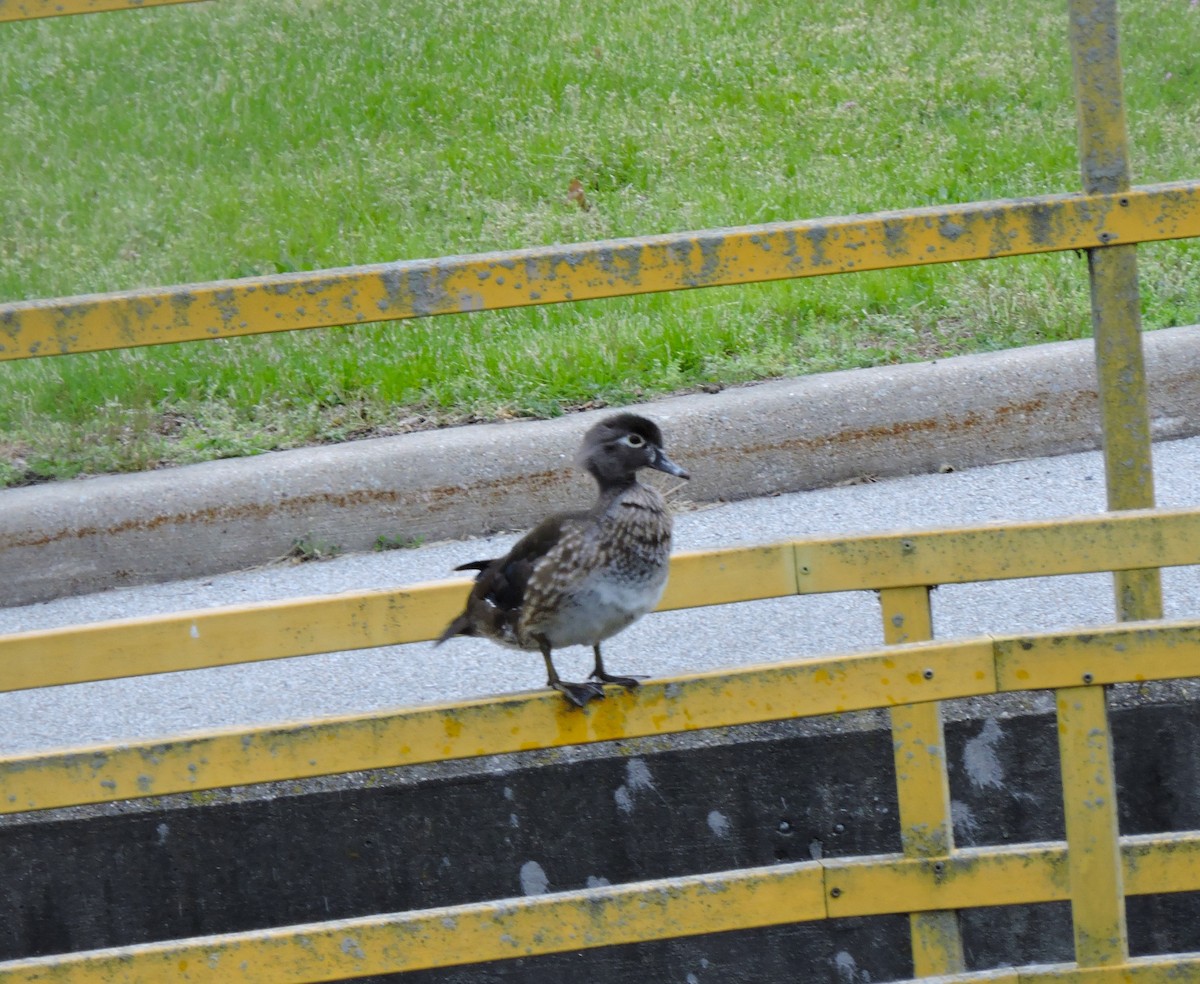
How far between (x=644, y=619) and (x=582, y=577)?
83.2 inches

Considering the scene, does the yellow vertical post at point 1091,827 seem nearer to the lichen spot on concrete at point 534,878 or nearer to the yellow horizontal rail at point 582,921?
the yellow horizontal rail at point 582,921

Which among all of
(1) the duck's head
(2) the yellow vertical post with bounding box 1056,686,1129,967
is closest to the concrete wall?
(1) the duck's head

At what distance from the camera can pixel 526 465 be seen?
5.82 meters

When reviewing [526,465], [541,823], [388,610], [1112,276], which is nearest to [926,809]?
[388,610]

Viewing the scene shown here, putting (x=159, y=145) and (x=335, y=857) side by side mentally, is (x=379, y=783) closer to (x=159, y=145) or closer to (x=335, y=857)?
(x=335, y=857)

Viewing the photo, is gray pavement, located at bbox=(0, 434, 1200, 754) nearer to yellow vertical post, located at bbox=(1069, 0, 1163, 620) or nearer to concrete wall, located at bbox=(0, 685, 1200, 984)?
concrete wall, located at bbox=(0, 685, 1200, 984)

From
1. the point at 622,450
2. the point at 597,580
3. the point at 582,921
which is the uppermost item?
the point at 622,450

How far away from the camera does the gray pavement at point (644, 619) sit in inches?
183

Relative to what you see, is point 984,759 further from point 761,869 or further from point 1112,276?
point 761,869

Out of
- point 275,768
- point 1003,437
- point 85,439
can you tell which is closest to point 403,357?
point 85,439

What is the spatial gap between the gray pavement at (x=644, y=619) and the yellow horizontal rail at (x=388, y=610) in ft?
2.34

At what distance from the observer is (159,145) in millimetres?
9320

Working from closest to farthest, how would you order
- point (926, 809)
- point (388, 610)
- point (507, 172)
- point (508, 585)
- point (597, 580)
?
point (926, 809) < point (597, 580) < point (508, 585) < point (388, 610) < point (507, 172)

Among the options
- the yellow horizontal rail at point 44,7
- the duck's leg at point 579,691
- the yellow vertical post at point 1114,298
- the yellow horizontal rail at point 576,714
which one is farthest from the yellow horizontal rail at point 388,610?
the yellow horizontal rail at point 44,7
